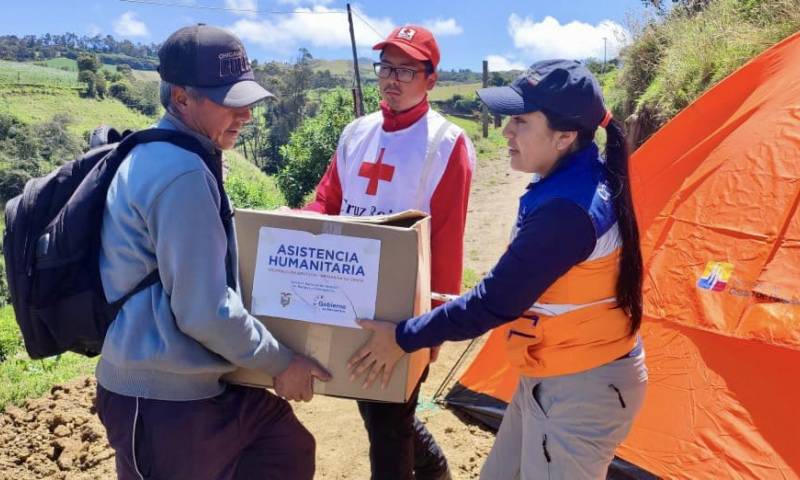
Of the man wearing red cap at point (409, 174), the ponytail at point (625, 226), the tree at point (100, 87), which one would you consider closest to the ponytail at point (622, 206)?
the ponytail at point (625, 226)

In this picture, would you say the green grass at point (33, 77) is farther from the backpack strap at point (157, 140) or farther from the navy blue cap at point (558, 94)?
the navy blue cap at point (558, 94)

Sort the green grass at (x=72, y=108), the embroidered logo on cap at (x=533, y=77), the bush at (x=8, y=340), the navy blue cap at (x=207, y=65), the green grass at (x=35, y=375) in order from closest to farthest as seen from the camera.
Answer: the navy blue cap at (x=207, y=65), the embroidered logo on cap at (x=533, y=77), the green grass at (x=35, y=375), the bush at (x=8, y=340), the green grass at (x=72, y=108)

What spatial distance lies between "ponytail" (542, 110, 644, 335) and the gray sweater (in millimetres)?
967

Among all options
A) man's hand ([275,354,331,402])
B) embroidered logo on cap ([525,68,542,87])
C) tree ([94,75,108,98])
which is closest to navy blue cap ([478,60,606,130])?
embroidered logo on cap ([525,68,542,87])

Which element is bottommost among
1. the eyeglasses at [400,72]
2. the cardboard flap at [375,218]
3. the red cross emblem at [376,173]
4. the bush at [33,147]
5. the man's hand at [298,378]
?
the bush at [33,147]

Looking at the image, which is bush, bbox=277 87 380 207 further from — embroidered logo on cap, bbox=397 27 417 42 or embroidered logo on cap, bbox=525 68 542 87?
embroidered logo on cap, bbox=525 68 542 87

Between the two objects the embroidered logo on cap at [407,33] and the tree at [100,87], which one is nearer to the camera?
the embroidered logo on cap at [407,33]

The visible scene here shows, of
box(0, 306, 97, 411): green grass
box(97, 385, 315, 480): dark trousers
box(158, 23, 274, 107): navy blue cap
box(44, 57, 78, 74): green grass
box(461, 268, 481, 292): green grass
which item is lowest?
box(0, 306, 97, 411): green grass

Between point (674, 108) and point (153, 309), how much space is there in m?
6.02

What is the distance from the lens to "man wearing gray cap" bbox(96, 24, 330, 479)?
1516 millimetres

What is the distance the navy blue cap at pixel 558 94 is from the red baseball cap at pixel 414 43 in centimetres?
65

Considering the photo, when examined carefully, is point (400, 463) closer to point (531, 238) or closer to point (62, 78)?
point (531, 238)

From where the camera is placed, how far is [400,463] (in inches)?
93.6

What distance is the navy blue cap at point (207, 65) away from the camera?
161cm
